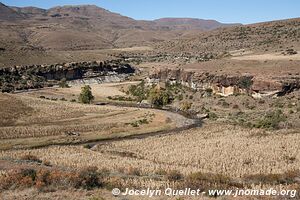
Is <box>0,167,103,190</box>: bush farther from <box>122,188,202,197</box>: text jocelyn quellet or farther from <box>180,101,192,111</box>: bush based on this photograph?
<box>180,101,192,111</box>: bush

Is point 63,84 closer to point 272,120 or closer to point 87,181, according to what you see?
point 272,120

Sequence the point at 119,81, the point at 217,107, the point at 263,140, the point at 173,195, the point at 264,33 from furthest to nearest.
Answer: the point at 264,33
the point at 119,81
the point at 217,107
the point at 263,140
the point at 173,195

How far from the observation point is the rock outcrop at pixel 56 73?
104m

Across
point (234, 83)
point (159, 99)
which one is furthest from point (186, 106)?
point (234, 83)

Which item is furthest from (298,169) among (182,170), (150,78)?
(150,78)

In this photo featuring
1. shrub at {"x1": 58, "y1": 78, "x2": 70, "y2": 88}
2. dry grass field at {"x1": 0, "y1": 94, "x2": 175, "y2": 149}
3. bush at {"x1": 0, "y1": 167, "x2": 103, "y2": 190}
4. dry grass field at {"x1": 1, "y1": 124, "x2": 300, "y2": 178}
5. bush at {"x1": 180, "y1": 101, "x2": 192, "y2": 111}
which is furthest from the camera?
shrub at {"x1": 58, "y1": 78, "x2": 70, "y2": 88}

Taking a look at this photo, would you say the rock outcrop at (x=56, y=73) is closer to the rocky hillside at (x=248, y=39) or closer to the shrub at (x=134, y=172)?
the rocky hillside at (x=248, y=39)

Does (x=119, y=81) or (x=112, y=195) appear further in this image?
(x=119, y=81)

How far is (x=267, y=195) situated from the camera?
2064 cm

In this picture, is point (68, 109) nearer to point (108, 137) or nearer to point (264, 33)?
point (108, 137)

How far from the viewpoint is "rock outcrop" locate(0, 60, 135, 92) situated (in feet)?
340

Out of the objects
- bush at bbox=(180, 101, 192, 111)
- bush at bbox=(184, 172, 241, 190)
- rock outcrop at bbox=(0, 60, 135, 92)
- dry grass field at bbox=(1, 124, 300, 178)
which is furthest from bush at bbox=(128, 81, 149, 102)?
bush at bbox=(184, 172, 241, 190)

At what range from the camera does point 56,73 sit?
118875mm

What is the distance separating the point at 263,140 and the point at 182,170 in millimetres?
15935
